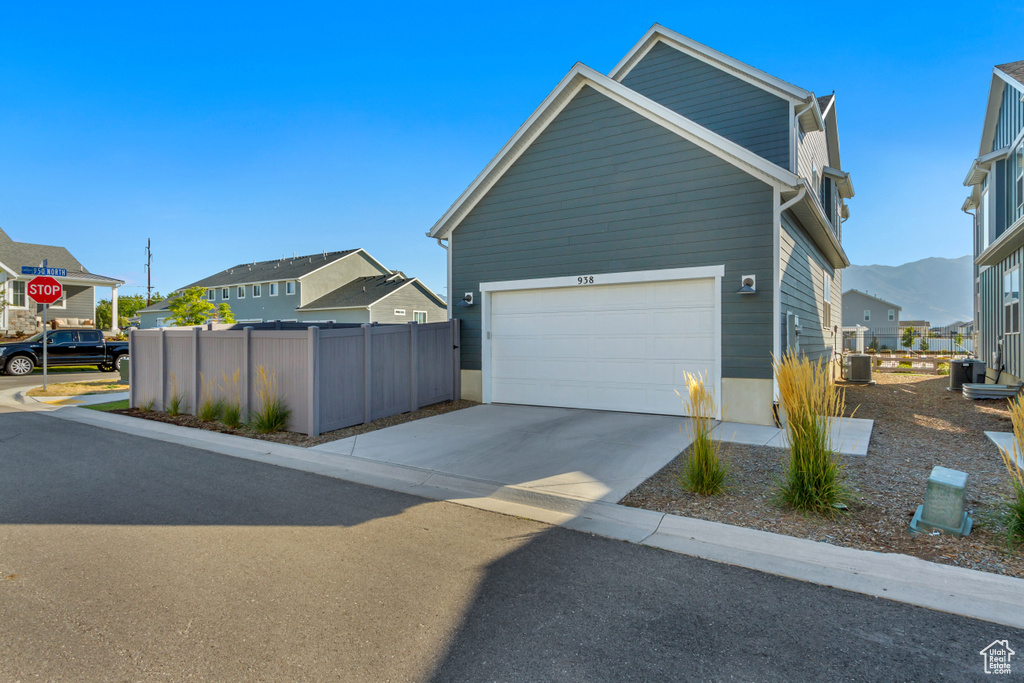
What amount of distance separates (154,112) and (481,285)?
12.7 m

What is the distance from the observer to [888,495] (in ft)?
15.2

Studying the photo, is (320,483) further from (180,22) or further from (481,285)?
(180,22)

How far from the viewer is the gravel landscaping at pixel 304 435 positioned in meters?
7.43

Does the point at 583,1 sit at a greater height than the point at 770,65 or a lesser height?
greater

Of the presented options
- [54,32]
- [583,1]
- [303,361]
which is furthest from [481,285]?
[54,32]

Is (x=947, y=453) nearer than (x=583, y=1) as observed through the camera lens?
Yes

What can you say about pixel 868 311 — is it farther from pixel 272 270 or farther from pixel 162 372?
pixel 162 372

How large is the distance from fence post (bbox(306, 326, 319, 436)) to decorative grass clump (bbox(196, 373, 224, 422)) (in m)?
2.33

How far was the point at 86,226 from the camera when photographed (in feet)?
90.4

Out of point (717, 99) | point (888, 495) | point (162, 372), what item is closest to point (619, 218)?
point (717, 99)

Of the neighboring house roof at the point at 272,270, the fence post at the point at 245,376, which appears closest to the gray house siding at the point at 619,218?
the fence post at the point at 245,376

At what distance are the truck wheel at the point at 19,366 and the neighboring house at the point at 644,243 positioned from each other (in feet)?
55.6

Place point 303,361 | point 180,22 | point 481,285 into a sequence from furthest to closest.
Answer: point 180,22 → point 481,285 → point 303,361

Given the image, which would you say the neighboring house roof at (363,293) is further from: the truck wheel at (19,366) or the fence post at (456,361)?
the fence post at (456,361)
